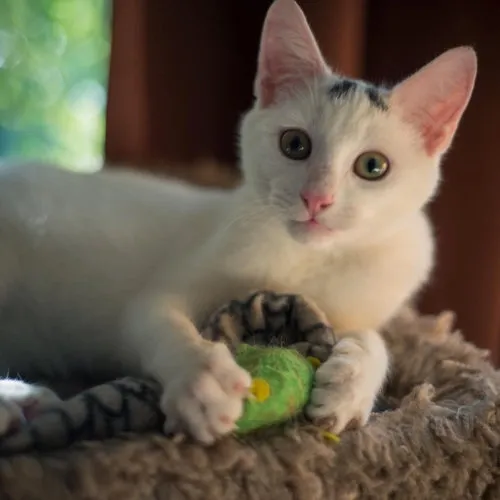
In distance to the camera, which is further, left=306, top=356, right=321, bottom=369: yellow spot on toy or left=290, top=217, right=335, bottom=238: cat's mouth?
left=290, top=217, right=335, bottom=238: cat's mouth

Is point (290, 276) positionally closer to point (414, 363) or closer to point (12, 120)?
point (414, 363)

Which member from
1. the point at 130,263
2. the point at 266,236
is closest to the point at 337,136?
the point at 266,236

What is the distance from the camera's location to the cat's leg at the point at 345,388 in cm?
81

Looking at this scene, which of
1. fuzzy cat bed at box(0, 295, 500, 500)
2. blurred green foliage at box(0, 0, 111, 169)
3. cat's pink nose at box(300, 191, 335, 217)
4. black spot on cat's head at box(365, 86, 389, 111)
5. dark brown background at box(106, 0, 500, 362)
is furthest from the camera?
blurred green foliage at box(0, 0, 111, 169)

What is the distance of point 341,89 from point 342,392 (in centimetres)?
45

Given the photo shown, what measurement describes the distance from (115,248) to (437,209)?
2.96ft

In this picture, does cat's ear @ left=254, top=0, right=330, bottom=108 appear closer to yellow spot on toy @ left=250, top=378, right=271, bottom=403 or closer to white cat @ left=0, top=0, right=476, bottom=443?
white cat @ left=0, top=0, right=476, bottom=443

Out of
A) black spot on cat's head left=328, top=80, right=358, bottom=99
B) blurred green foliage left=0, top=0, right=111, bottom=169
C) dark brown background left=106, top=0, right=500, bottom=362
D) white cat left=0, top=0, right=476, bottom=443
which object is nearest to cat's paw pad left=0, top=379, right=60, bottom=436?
white cat left=0, top=0, right=476, bottom=443

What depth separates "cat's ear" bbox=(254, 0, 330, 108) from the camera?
3.62ft

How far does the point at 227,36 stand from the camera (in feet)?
6.06

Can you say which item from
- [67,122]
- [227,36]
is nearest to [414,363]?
[227,36]

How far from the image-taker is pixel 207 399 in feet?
2.37

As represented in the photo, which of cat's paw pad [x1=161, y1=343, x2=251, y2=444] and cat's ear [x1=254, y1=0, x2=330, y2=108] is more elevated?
cat's ear [x1=254, y1=0, x2=330, y2=108]

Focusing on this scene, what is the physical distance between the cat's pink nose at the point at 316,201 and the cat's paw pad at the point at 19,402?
381mm
